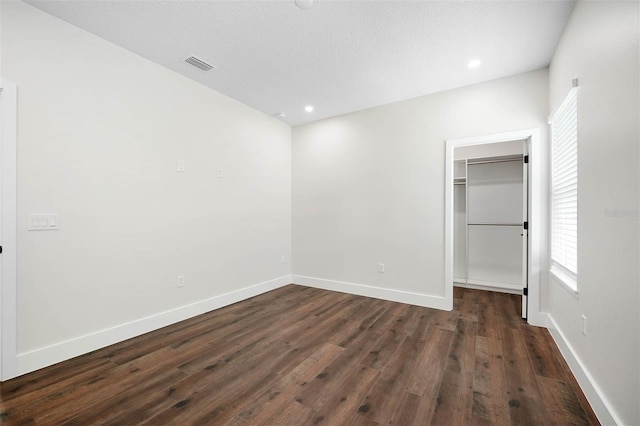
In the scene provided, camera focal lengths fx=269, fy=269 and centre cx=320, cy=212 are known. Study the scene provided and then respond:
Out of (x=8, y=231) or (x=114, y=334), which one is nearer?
(x=8, y=231)

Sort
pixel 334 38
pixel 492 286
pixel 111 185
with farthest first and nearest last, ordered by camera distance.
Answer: pixel 492 286 < pixel 111 185 < pixel 334 38

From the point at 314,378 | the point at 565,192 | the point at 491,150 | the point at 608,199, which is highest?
the point at 491,150

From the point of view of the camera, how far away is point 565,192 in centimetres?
247

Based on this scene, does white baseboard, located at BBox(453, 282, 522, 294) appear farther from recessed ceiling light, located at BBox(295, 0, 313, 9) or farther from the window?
recessed ceiling light, located at BBox(295, 0, 313, 9)

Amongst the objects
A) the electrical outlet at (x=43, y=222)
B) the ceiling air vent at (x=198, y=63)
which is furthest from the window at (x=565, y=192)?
the electrical outlet at (x=43, y=222)

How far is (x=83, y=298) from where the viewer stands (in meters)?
2.37

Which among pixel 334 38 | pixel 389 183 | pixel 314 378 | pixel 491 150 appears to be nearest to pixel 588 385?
pixel 314 378

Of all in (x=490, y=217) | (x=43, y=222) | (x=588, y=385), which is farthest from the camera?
(x=490, y=217)

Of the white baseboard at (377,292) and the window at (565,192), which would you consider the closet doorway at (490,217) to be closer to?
the white baseboard at (377,292)

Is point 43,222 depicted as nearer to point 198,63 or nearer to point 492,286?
point 198,63

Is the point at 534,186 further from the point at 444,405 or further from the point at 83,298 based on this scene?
the point at 83,298

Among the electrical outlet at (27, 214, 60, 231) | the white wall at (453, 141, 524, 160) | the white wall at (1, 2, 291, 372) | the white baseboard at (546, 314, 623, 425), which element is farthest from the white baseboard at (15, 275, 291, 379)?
the white wall at (453, 141, 524, 160)

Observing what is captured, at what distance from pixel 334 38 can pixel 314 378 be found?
9.38ft

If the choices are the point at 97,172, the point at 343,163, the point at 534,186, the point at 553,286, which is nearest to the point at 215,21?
the point at 97,172
